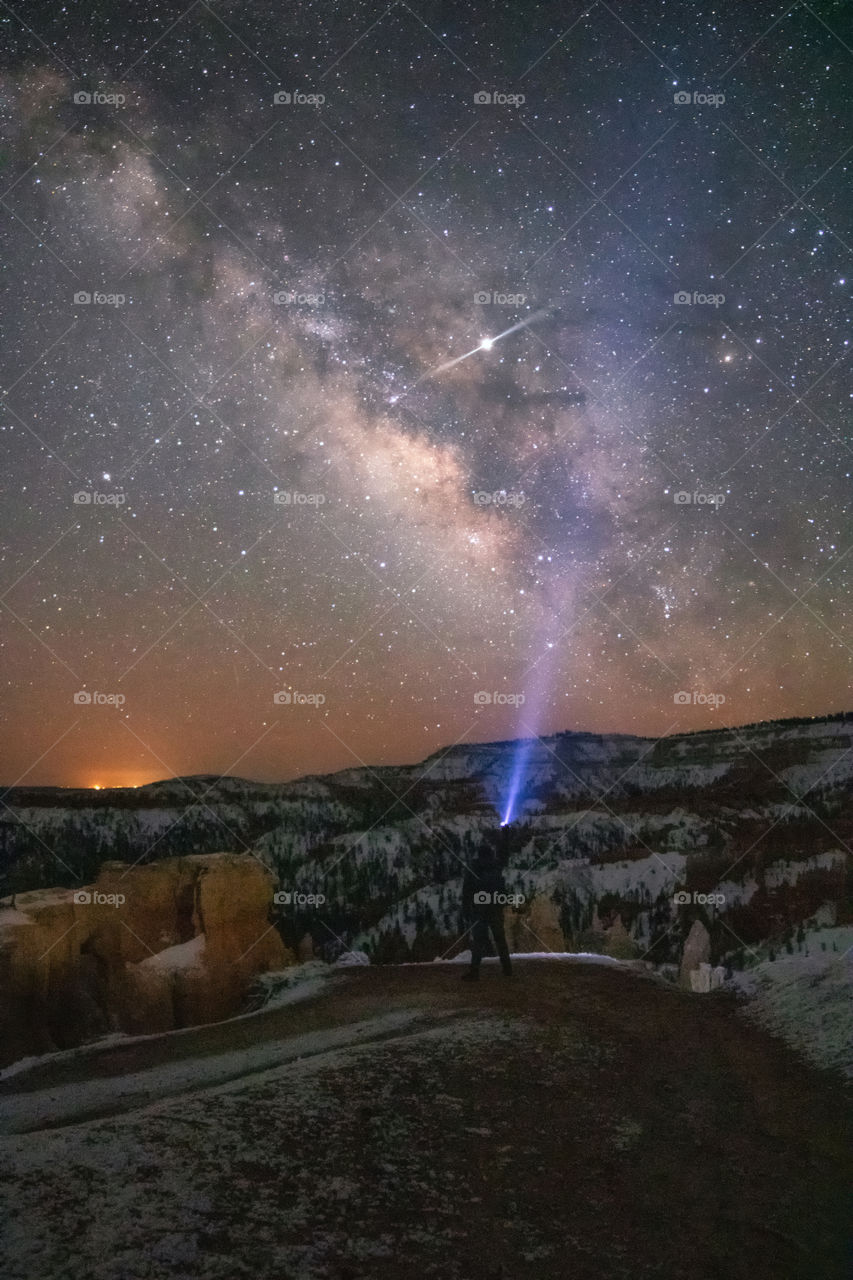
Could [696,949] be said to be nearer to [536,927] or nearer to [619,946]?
[619,946]

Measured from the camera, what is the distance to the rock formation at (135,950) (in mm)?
19656

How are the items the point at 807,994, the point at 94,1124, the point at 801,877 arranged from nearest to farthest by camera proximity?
the point at 94,1124 < the point at 807,994 < the point at 801,877

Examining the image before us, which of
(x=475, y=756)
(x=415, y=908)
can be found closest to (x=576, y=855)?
(x=415, y=908)

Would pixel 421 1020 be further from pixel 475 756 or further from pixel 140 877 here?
pixel 475 756

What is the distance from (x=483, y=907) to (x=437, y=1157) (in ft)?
20.0

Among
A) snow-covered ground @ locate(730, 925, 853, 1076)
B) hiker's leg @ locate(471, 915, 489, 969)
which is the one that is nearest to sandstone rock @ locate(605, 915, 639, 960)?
hiker's leg @ locate(471, 915, 489, 969)

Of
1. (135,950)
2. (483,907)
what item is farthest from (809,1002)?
(135,950)

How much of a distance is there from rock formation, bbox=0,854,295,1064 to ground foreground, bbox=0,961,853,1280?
11.5 meters

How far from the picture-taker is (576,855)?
57.4 meters

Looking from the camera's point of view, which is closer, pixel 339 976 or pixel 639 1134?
pixel 639 1134

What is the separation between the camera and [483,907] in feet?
38.6

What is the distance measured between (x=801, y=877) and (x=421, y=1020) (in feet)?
109

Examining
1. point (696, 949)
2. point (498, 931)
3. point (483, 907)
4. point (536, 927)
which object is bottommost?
point (536, 927)

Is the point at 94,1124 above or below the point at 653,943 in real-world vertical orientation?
above
